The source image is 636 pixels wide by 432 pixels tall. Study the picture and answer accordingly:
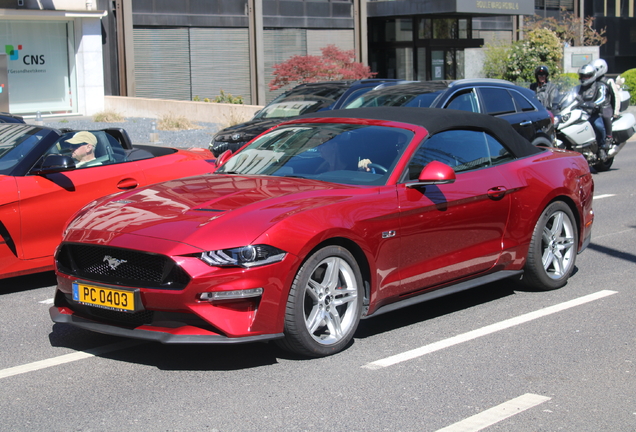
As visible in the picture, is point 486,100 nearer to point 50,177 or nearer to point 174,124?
point 50,177

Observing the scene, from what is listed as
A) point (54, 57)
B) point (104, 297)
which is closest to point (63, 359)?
point (104, 297)

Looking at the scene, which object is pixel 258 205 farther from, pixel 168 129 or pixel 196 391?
pixel 168 129

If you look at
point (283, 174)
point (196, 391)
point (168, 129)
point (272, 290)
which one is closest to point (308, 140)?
point (283, 174)

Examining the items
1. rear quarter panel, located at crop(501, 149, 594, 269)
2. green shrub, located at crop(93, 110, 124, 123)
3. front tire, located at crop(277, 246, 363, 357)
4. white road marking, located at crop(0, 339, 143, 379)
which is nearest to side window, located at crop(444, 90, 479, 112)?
rear quarter panel, located at crop(501, 149, 594, 269)

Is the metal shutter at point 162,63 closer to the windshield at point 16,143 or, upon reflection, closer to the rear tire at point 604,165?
the rear tire at point 604,165

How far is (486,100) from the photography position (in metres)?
12.2

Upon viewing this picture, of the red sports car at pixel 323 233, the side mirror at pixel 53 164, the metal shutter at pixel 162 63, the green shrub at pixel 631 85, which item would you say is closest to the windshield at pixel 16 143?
the side mirror at pixel 53 164

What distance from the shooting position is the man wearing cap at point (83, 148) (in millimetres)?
7805

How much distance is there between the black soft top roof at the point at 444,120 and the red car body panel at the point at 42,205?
2.05 m

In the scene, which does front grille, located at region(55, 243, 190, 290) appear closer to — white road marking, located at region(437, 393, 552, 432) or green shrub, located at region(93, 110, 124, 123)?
white road marking, located at region(437, 393, 552, 432)

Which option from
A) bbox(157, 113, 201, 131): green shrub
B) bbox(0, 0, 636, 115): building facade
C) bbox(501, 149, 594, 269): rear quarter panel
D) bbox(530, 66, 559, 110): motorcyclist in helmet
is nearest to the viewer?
bbox(501, 149, 594, 269): rear quarter panel

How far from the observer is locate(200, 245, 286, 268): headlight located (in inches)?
190

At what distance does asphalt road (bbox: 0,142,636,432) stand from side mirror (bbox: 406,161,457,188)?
1.09 meters

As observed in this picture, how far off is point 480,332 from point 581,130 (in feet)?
33.2
